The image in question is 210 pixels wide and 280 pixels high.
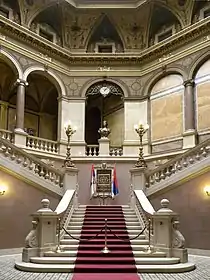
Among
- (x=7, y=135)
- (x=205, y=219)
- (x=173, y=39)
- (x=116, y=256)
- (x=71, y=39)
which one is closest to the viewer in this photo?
(x=116, y=256)

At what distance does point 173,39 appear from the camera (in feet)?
55.9

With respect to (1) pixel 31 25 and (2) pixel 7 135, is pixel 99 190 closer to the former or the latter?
(2) pixel 7 135

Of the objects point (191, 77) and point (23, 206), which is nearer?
point (23, 206)

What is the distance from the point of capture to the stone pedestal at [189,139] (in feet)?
51.1

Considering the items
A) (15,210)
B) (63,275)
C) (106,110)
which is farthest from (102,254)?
(106,110)

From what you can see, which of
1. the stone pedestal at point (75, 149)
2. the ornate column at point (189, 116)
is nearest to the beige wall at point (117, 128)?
the stone pedestal at point (75, 149)

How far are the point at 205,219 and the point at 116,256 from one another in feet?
11.5

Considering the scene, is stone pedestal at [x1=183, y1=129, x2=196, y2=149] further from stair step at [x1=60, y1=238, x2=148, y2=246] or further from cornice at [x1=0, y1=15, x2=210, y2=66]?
stair step at [x1=60, y1=238, x2=148, y2=246]

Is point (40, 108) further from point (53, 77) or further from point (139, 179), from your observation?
point (139, 179)

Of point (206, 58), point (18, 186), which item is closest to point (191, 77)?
point (206, 58)

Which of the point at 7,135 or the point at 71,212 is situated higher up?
the point at 7,135

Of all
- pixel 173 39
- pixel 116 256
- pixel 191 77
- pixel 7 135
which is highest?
pixel 173 39

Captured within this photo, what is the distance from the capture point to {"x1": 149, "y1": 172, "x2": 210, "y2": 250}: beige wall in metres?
10.7

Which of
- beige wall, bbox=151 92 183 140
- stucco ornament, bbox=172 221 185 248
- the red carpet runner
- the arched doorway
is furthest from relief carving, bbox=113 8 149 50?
stucco ornament, bbox=172 221 185 248
